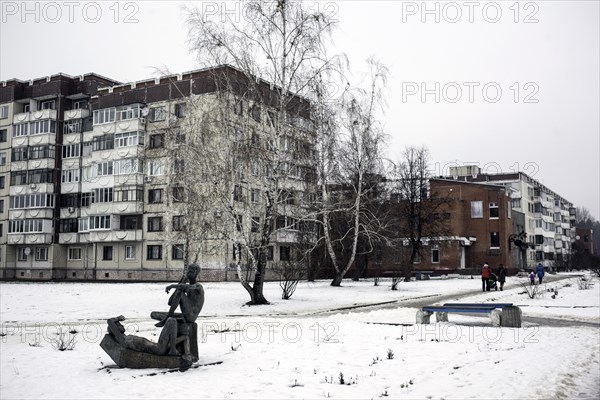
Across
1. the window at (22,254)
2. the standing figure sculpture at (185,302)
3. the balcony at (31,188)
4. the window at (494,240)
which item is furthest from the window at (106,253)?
the standing figure sculpture at (185,302)

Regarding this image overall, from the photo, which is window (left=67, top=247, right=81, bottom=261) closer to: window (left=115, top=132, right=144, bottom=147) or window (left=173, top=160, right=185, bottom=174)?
window (left=115, top=132, right=144, bottom=147)

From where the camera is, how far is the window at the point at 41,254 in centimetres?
6109

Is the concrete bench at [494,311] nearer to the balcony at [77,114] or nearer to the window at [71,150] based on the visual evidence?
the window at [71,150]

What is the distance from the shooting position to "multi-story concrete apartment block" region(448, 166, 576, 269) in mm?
84938

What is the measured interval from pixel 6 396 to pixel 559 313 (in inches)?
708

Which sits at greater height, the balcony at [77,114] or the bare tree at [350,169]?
the balcony at [77,114]

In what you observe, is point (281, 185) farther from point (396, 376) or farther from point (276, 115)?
point (396, 376)

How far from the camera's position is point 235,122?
937 inches

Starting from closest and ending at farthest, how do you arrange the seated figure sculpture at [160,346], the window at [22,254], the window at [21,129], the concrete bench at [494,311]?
the seated figure sculpture at [160,346], the concrete bench at [494,311], the window at [22,254], the window at [21,129]

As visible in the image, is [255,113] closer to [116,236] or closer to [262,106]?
[262,106]

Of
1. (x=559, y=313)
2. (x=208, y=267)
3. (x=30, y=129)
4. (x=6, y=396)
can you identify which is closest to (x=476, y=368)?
(x=6, y=396)

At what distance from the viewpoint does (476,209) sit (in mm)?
63156

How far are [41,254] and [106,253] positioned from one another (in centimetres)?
1053

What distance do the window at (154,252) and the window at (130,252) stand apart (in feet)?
6.66
